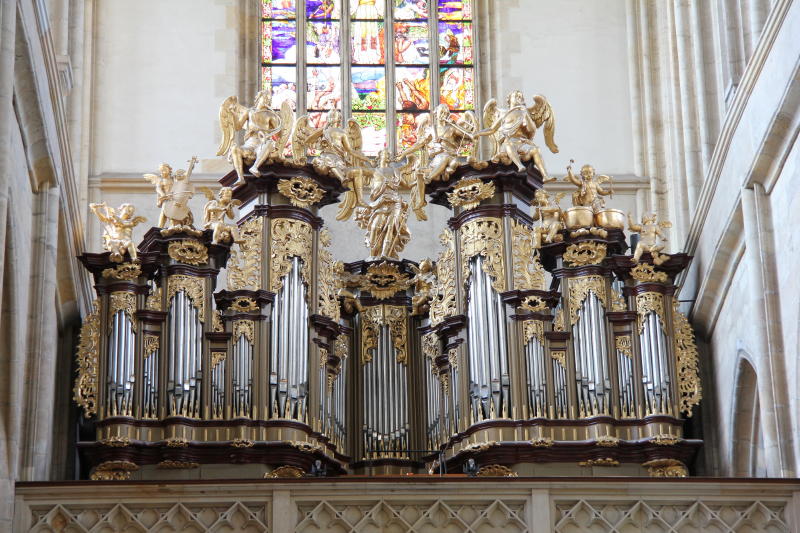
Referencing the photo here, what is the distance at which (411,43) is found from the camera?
2514 cm

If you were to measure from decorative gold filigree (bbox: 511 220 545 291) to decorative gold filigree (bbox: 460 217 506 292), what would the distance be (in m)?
0.15

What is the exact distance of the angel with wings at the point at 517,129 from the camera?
20406 mm

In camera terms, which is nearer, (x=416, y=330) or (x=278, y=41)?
(x=416, y=330)

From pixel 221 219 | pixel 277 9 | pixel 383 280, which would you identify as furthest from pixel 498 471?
pixel 277 9

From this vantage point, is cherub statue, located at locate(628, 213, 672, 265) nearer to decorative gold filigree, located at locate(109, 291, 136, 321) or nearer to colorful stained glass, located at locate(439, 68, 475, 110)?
colorful stained glass, located at locate(439, 68, 475, 110)

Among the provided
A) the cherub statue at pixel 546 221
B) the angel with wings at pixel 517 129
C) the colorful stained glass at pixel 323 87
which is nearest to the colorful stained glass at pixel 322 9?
the colorful stained glass at pixel 323 87

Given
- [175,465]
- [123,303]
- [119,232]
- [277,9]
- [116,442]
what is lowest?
[175,465]

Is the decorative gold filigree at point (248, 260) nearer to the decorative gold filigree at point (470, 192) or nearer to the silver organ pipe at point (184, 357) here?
the silver organ pipe at point (184, 357)

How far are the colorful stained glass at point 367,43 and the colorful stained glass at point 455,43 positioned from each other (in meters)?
0.84

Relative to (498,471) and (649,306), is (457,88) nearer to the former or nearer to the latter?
(649,306)

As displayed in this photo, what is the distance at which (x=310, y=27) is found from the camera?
82.3 feet

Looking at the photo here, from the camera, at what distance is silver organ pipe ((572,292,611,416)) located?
19.3m

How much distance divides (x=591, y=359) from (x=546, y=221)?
1766 mm

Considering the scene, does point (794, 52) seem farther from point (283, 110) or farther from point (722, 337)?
point (283, 110)
